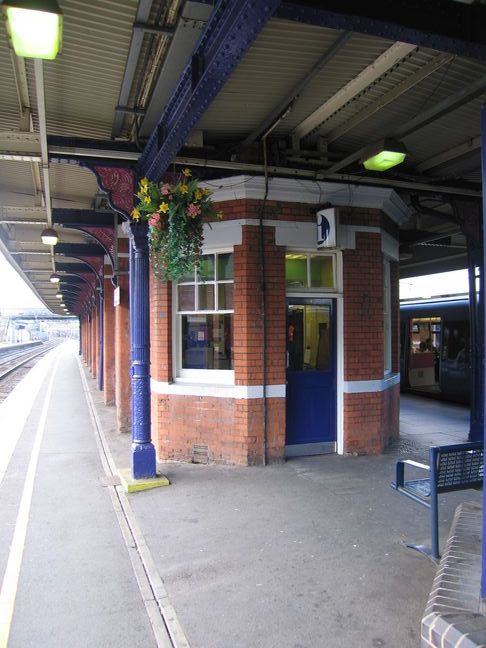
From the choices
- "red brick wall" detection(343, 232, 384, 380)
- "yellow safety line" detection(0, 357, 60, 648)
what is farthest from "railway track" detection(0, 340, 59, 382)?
"red brick wall" detection(343, 232, 384, 380)

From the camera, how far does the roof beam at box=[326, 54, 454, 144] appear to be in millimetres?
4562

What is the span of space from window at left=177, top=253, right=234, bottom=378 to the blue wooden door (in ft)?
2.97

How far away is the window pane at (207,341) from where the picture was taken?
7.09 m

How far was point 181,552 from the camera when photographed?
4379mm

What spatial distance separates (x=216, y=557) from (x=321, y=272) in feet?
14.4

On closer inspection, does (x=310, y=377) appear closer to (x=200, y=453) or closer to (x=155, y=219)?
(x=200, y=453)

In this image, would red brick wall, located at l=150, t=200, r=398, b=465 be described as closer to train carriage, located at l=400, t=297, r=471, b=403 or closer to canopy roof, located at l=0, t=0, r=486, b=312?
canopy roof, located at l=0, t=0, r=486, b=312

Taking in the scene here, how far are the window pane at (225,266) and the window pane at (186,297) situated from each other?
1.55 ft

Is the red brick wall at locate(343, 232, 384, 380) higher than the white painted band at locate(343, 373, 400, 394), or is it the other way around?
the red brick wall at locate(343, 232, 384, 380)

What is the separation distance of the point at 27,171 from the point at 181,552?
20.5ft

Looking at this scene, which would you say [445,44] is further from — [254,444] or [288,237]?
[254,444]

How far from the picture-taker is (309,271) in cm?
732

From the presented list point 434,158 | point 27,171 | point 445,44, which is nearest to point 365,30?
point 445,44

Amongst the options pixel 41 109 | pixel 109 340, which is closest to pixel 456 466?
pixel 41 109
